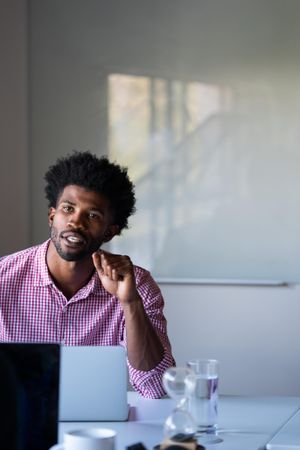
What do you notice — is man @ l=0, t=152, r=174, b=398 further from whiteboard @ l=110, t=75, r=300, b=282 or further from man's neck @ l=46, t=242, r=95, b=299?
whiteboard @ l=110, t=75, r=300, b=282

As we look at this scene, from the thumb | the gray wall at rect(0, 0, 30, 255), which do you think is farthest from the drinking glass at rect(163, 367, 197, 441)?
the gray wall at rect(0, 0, 30, 255)

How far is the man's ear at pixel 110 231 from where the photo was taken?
115 inches

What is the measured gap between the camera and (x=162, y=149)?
14.9ft

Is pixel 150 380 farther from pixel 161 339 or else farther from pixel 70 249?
pixel 70 249

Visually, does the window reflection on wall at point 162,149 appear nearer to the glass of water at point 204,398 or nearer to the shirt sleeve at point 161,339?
the shirt sleeve at point 161,339

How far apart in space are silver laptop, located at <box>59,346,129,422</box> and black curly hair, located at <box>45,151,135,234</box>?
845mm

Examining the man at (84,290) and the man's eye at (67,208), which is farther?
the man's eye at (67,208)

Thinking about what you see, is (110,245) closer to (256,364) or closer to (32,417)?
(256,364)

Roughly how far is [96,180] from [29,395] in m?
1.33

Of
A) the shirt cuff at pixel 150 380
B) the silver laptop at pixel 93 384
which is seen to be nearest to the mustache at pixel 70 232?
the shirt cuff at pixel 150 380

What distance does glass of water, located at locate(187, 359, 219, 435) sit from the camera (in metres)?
2.07

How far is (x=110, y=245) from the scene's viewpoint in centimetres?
462

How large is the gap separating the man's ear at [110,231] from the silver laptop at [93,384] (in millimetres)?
787

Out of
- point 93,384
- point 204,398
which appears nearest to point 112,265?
point 93,384
